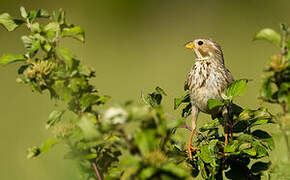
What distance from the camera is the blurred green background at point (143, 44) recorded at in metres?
8.62

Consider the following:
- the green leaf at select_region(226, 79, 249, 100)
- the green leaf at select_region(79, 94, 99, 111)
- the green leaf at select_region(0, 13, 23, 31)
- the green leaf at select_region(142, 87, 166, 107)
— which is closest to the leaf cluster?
the green leaf at select_region(226, 79, 249, 100)

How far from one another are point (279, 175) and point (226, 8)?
12.5 metres

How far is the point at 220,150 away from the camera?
9.44 feet

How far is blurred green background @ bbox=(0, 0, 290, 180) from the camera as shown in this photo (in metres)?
8.62

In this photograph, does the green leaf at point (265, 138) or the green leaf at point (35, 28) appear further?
the green leaf at point (265, 138)

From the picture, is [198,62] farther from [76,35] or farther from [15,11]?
[15,11]

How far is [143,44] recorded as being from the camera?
39.9 ft

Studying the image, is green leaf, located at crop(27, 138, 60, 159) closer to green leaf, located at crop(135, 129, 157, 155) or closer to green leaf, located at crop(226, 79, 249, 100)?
green leaf, located at crop(135, 129, 157, 155)

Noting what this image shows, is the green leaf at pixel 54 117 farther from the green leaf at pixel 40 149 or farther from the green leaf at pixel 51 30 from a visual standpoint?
the green leaf at pixel 51 30

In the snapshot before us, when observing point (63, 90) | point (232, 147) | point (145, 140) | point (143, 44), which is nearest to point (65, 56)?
point (63, 90)

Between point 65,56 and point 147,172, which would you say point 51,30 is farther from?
point 147,172

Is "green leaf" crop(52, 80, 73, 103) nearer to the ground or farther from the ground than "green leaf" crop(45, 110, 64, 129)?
farther from the ground

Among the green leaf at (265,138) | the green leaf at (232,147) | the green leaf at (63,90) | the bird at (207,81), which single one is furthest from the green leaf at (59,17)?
the bird at (207,81)

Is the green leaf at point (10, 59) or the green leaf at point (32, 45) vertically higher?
the green leaf at point (32, 45)
